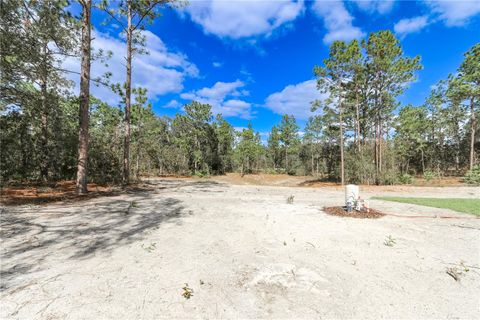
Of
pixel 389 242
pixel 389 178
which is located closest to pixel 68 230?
pixel 389 242

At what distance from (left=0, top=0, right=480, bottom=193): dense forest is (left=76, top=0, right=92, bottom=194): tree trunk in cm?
3

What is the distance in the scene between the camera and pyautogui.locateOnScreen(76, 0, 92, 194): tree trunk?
7180mm

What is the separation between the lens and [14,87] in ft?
20.9

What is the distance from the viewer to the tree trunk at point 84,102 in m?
7.18

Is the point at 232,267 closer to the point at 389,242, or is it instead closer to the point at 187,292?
the point at 187,292

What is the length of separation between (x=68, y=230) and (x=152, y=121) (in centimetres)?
1935

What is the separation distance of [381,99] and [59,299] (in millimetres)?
18928

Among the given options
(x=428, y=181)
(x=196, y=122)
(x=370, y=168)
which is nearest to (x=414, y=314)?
(x=370, y=168)

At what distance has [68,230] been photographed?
3.79m

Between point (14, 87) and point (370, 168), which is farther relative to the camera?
point (370, 168)

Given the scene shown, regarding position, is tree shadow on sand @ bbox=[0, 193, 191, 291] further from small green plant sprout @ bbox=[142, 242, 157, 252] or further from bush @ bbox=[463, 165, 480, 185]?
bush @ bbox=[463, 165, 480, 185]

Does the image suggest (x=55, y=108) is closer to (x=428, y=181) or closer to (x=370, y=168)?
(x=370, y=168)

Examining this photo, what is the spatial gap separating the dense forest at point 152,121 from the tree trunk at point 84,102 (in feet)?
0.11

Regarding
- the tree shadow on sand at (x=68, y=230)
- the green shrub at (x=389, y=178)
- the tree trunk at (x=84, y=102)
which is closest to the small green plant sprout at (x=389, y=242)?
the tree shadow on sand at (x=68, y=230)
